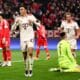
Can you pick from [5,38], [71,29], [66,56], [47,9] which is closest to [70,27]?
[71,29]

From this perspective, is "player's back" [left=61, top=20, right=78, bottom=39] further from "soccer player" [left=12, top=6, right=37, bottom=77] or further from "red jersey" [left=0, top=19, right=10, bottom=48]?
"soccer player" [left=12, top=6, right=37, bottom=77]

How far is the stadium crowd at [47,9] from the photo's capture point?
106 ft

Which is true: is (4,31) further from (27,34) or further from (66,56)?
(66,56)

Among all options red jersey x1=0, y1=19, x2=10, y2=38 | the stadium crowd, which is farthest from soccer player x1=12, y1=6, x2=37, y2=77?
the stadium crowd

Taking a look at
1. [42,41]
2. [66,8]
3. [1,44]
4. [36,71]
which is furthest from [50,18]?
[36,71]

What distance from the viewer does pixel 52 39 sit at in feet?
95.6

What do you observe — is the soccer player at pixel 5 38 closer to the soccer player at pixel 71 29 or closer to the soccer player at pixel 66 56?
the soccer player at pixel 71 29

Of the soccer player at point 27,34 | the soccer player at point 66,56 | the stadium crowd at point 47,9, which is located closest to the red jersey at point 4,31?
the soccer player at point 27,34

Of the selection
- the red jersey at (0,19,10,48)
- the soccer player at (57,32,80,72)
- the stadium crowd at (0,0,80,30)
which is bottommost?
the soccer player at (57,32,80,72)

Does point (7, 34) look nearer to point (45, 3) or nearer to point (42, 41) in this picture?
point (42, 41)

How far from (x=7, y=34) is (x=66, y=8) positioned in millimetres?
16821

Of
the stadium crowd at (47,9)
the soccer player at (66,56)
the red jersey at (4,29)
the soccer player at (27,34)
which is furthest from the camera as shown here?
the stadium crowd at (47,9)

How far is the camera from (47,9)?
33812mm

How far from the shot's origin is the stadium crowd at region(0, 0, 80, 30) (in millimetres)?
32219
